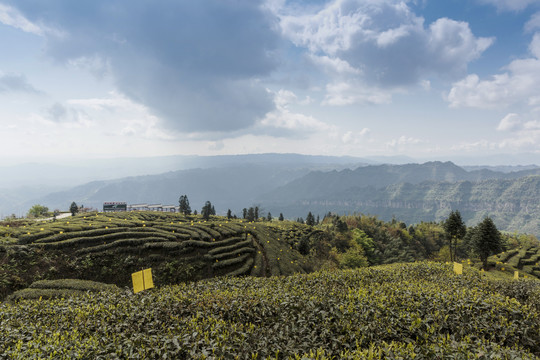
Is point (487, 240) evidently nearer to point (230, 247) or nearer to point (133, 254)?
point (230, 247)

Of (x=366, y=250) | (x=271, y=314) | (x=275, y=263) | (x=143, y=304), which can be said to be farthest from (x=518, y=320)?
(x=366, y=250)

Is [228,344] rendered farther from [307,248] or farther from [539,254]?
[539,254]

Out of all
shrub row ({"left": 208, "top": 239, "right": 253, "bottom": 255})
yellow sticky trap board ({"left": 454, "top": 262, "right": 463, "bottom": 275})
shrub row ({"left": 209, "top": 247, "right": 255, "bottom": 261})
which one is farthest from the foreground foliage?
shrub row ({"left": 208, "top": 239, "right": 253, "bottom": 255})

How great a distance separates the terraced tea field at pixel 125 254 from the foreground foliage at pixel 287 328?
44.6 feet

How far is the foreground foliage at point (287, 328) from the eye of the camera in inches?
280

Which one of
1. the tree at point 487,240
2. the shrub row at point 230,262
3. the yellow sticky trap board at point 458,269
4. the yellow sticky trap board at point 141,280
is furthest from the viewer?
the tree at point 487,240

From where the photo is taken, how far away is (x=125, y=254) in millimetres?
27688

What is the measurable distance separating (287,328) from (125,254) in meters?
25.7

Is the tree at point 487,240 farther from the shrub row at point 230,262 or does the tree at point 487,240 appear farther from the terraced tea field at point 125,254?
the shrub row at point 230,262

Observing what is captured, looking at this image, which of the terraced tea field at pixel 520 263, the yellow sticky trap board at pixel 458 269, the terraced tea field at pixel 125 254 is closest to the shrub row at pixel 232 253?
the terraced tea field at pixel 125 254

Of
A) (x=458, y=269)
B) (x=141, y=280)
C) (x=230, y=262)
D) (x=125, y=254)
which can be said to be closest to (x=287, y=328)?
(x=141, y=280)

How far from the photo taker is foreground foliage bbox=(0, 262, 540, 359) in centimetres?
711

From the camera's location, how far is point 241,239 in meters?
37.0

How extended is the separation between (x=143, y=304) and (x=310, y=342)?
8.68 meters
